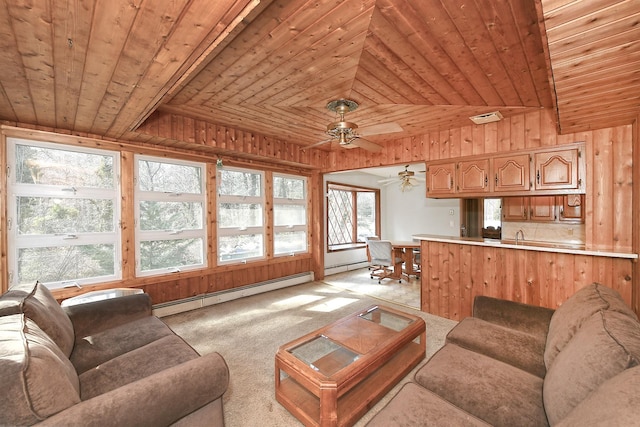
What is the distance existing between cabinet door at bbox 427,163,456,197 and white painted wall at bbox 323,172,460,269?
2.35 meters

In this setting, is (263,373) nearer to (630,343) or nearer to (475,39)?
(630,343)

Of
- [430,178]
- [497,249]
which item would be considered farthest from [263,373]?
[430,178]

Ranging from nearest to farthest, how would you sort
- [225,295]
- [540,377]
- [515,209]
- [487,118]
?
[540,377] → [487,118] → [225,295] → [515,209]

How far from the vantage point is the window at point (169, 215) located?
3.41m

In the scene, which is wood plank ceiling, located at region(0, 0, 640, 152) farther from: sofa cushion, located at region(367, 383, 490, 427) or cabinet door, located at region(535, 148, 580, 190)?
sofa cushion, located at region(367, 383, 490, 427)

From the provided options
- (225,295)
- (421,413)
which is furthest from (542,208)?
(225,295)

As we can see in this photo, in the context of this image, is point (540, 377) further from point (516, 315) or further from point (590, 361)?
point (516, 315)

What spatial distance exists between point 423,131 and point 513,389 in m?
3.14

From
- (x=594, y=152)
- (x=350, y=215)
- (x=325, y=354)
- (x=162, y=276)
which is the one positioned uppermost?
(x=594, y=152)

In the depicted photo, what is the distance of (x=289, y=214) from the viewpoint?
5.03 metres

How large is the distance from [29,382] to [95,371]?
2.42 ft

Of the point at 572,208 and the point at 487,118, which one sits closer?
the point at 487,118

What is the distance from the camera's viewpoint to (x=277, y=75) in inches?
88.3

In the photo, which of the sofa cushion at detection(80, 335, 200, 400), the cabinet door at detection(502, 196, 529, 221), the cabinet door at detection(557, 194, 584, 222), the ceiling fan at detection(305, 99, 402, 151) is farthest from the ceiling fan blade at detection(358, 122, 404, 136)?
the cabinet door at detection(557, 194, 584, 222)
